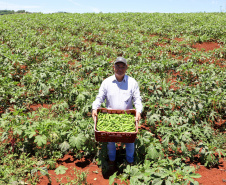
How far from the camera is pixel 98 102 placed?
339cm

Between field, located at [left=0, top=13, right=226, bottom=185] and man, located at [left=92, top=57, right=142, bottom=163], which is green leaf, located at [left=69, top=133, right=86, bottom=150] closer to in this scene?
field, located at [left=0, top=13, right=226, bottom=185]

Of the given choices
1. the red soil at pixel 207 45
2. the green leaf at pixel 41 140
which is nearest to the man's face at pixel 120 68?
the green leaf at pixel 41 140

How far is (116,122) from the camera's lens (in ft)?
10.3

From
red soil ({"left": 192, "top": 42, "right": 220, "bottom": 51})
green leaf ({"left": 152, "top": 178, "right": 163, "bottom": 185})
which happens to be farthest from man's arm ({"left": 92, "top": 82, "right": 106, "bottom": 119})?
red soil ({"left": 192, "top": 42, "right": 220, "bottom": 51})

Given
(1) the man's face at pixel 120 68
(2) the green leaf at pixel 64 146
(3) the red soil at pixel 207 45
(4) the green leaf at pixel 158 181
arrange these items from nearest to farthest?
(4) the green leaf at pixel 158 181 < (1) the man's face at pixel 120 68 < (2) the green leaf at pixel 64 146 < (3) the red soil at pixel 207 45

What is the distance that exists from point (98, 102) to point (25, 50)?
722 cm

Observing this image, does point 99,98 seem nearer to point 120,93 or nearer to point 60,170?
point 120,93

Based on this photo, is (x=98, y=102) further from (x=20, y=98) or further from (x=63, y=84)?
(x=20, y=98)

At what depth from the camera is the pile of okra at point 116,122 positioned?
10.0ft

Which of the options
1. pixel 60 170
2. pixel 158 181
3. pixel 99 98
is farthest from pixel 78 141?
pixel 158 181

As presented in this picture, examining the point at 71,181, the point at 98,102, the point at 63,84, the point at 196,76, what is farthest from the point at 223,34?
the point at 71,181

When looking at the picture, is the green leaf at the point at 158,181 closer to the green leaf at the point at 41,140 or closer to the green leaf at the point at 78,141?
the green leaf at the point at 78,141

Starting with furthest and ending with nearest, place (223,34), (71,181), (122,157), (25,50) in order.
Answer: (223,34) < (25,50) < (122,157) < (71,181)

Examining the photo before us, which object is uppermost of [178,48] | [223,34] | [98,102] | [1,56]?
[223,34]
